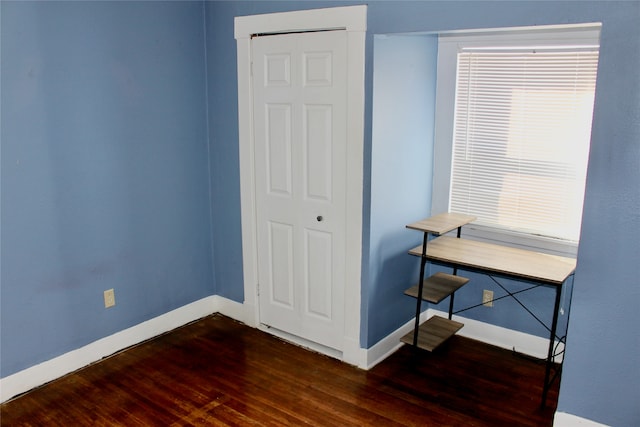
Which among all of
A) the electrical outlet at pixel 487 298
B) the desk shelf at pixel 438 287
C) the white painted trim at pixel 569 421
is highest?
the desk shelf at pixel 438 287

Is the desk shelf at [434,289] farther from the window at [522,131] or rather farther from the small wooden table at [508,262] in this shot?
the window at [522,131]

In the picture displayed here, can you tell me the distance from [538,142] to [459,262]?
3.09 feet

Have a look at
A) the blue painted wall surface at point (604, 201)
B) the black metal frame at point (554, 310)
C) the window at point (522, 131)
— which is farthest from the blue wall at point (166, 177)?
the window at point (522, 131)

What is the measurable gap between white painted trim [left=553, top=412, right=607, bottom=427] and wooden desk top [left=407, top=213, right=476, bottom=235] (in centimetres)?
112

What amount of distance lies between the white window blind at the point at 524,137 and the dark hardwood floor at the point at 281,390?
3.15 ft

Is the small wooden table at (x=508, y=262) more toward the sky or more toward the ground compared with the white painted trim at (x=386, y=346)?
more toward the sky

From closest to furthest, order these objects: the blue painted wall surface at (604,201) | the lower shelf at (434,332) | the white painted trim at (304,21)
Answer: the blue painted wall surface at (604,201) → the white painted trim at (304,21) → the lower shelf at (434,332)

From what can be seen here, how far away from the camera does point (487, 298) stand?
146 inches

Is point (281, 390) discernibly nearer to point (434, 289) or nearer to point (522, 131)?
point (434, 289)

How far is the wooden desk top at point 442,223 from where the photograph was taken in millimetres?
3187

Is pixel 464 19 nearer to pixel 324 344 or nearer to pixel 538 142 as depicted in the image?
pixel 538 142

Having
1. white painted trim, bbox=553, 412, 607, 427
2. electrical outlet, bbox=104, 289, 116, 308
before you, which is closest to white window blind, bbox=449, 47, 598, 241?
white painted trim, bbox=553, 412, 607, 427

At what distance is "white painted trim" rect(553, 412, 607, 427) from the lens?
2734 millimetres

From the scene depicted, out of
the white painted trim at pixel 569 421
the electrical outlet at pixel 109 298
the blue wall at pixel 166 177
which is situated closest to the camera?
the blue wall at pixel 166 177
